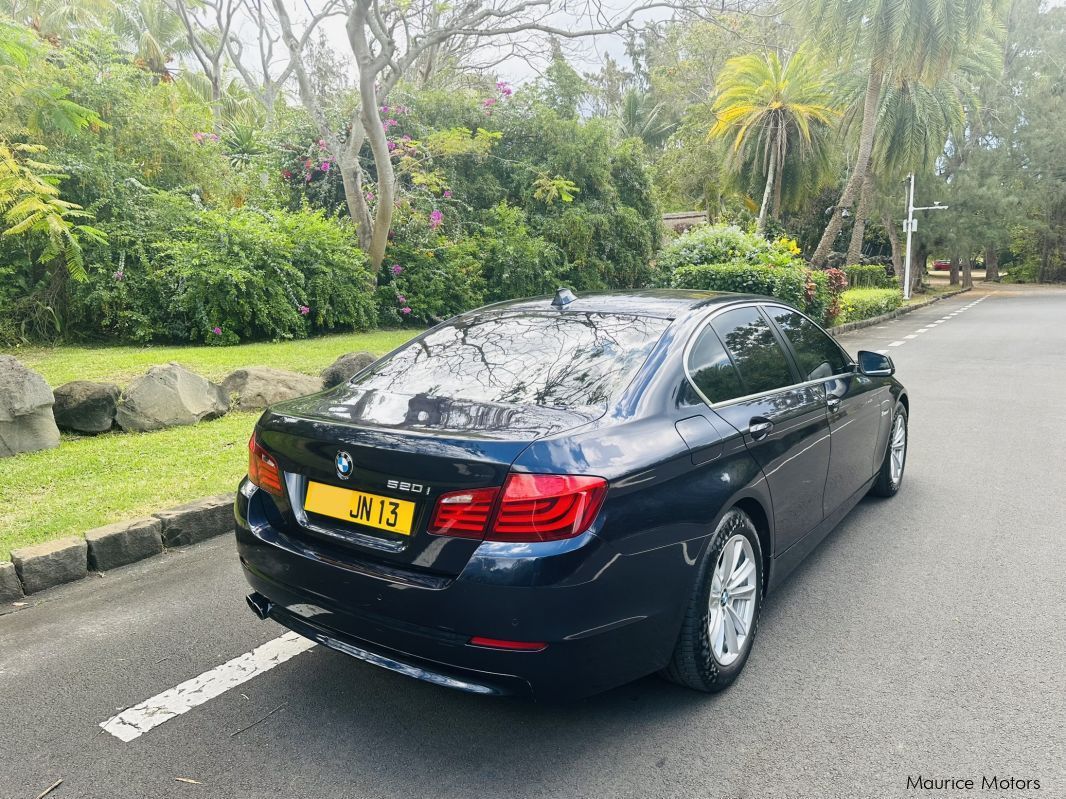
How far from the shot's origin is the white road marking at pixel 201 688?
2719mm

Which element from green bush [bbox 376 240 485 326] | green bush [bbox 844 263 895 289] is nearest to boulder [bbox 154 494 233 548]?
green bush [bbox 376 240 485 326]

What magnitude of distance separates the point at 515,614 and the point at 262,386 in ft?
19.8

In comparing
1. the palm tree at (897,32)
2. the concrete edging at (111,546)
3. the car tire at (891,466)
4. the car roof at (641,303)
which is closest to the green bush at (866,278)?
the palm tree at (897,32)

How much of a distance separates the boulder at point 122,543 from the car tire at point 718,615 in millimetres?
3097

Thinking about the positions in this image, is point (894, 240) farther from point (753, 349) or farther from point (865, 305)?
point (753, 349)

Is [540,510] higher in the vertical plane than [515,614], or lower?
higher

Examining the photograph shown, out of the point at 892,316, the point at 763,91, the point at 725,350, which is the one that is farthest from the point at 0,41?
the point at 763,91

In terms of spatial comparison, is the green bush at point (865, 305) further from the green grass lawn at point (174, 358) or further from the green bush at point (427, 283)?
the green grass lawn at point (174, 358)

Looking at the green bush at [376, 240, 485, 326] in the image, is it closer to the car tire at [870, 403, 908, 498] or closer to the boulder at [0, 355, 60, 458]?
the boulder at [0, 355, 60, 458]

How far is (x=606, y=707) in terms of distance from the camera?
277 cm

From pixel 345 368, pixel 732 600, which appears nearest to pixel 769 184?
pixel 345 368

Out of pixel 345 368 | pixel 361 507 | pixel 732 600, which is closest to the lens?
pixel 361 507

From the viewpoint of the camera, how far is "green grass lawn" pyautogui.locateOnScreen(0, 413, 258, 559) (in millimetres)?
4441

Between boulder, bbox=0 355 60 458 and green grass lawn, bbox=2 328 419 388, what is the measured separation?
180 cm
